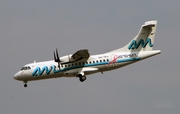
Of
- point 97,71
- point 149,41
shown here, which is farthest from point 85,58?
point 149,41

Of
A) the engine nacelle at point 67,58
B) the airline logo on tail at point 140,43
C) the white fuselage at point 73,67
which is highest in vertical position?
the airline logo on tail at point 140,43

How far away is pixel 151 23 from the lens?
36.0m

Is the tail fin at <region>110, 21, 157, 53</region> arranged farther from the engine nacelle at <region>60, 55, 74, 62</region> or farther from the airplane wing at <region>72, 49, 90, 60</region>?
the engine nacelle at <region>60, 55, 74, 62</region>

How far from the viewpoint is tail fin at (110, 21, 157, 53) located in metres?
35.5

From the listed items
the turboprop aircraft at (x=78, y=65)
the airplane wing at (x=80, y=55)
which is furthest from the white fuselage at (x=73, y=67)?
the airplane wing at (x=80, y=55)

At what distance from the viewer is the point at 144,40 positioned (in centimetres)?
3578

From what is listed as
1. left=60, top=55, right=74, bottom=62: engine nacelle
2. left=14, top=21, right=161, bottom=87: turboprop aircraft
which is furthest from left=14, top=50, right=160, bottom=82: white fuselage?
left=60, top=55, right=74, bottom=62: engine nacelle

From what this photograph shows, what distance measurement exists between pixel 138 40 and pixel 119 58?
3252mm

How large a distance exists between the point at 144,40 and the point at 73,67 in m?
7.89

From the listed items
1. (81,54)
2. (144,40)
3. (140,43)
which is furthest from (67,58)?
(144,40)

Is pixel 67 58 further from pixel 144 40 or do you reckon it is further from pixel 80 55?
pixel 144 40

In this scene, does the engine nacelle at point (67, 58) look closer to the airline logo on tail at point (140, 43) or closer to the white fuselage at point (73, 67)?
the white fuselage at point (73, 67)

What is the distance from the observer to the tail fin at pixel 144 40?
35.5 meters

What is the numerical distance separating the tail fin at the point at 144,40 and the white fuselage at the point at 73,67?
171 centimetres
